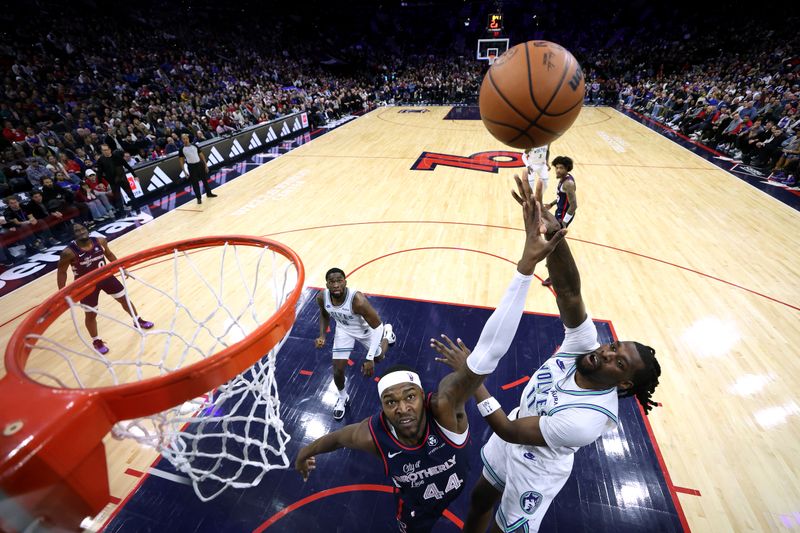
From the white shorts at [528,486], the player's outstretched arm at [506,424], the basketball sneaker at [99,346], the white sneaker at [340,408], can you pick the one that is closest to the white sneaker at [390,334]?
the white sneaker at [340,408]

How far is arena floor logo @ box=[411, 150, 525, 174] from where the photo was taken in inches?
426

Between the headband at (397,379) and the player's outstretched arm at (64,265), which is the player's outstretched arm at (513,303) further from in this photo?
the player's outstretched arm at (64,265)

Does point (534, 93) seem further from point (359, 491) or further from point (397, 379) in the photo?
point (359, 491)

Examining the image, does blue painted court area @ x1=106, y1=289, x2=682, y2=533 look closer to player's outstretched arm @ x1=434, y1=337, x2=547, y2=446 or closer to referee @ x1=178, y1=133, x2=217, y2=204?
player's outstretched arm @ x1=434, y1=337, x2=547, y2=446

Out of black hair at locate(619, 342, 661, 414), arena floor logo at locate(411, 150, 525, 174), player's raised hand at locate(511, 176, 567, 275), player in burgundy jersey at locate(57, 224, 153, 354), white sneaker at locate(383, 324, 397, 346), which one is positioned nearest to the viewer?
player's raised hand at locate(511, 176, 567, 275)

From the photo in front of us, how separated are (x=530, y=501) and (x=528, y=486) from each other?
0.30ft

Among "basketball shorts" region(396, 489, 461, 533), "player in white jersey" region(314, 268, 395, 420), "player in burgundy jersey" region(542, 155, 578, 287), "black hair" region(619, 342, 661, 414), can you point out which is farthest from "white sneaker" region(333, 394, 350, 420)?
"player in burgundy jersey" region(542, 155, 578, 287)

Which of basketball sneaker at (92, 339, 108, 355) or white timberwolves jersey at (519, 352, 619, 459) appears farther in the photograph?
basketball sneaker at (92, 339, 108, 355)

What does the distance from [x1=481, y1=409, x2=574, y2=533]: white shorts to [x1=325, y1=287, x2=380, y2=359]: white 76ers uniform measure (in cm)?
175

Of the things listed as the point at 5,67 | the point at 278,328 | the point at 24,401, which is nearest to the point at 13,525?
the point at 24,401

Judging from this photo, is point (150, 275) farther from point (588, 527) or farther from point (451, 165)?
point (451, 165)

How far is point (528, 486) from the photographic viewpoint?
2105 mm

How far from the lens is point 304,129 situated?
16453 millimetres

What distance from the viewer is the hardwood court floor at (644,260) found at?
10.9 feet
